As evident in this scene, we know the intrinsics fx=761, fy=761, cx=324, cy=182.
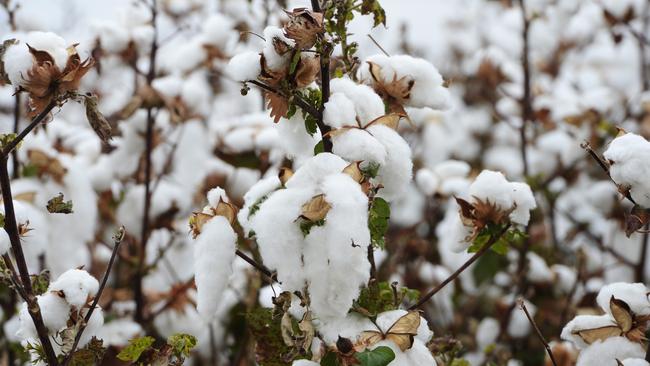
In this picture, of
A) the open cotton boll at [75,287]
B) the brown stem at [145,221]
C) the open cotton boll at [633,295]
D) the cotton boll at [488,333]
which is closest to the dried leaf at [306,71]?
the open cotton boll at [75,287]

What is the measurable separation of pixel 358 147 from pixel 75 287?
378mm

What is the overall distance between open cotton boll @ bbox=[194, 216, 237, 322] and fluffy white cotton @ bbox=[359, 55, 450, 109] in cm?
33

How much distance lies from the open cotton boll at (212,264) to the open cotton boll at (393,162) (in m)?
0.20

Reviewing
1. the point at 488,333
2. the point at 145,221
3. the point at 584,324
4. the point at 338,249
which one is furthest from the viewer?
the point at 488,333

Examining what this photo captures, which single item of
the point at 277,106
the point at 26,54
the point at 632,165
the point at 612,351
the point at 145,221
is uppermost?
the point at 145,221

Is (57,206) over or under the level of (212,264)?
over

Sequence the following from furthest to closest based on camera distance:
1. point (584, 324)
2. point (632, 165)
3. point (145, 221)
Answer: point (145, 221)
point (584, 324)
point (632, 165)

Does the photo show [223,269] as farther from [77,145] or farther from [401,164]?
[77,145]

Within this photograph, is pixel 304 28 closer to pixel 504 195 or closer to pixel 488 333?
pixel 504 195

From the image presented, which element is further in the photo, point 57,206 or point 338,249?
point 57,206

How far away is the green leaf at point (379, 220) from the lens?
916 mm

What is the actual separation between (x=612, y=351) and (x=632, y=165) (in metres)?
0.25

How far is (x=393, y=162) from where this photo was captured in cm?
90

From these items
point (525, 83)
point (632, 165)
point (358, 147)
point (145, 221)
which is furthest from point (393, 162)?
point (525, 83)
